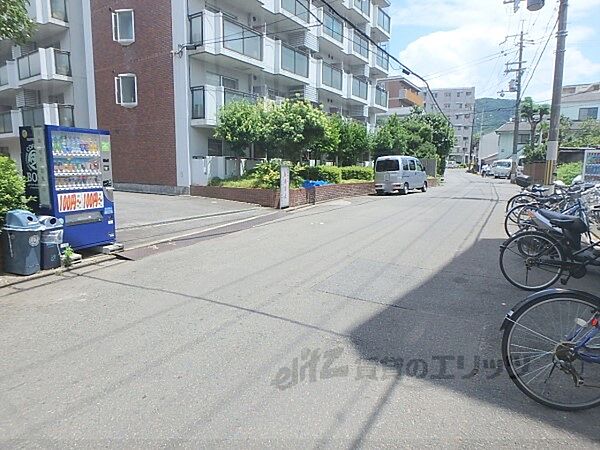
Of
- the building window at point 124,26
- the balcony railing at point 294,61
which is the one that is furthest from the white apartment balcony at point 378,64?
the building window at point 124,26

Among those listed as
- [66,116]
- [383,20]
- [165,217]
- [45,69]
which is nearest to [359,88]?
[383,20]

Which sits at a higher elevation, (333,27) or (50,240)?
(333,27)

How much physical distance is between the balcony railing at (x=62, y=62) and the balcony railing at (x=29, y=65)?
28.4 inches

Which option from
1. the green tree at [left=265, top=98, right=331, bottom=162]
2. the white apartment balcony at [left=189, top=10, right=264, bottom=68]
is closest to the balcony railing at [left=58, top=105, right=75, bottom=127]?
the white apartment balcony at [left=189, top=10, right=264, bottom=68]

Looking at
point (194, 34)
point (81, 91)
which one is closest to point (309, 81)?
point (194, 34)

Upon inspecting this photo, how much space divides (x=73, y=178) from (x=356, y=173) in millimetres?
15512

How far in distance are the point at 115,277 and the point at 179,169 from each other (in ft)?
36.9

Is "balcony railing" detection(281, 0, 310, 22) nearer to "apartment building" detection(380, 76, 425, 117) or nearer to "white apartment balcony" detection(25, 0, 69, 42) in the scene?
"white apartment balcony" detection(25, 0, 69, 42)

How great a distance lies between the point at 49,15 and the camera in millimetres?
18375

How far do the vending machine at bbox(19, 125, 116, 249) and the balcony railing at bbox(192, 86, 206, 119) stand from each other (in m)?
9.02

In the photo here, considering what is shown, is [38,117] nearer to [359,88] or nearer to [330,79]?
[330,79]

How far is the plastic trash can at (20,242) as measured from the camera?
567 cm

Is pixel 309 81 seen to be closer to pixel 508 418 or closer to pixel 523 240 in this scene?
pixel 523 240

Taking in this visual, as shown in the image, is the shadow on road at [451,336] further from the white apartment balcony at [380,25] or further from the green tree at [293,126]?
the white apartment balcony at [380,25]
